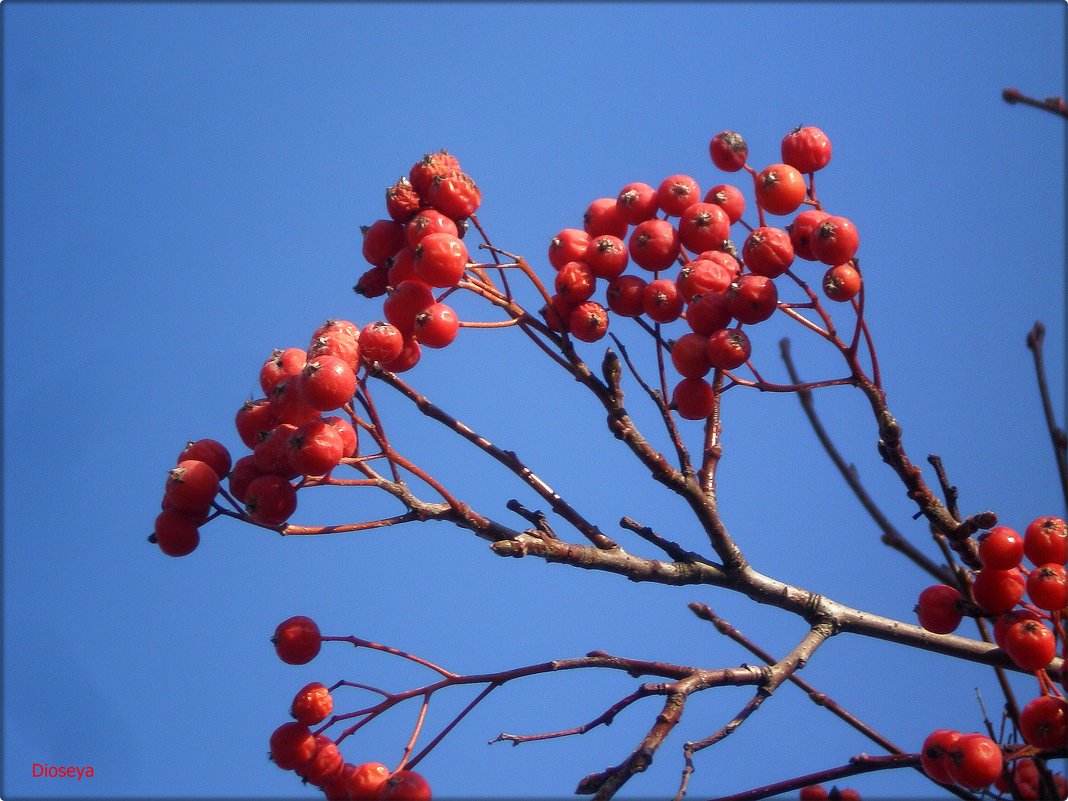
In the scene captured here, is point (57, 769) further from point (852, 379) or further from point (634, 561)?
point (852, 379)

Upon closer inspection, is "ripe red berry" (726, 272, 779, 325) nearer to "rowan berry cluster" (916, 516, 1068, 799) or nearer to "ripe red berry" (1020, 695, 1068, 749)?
"rowan berry cluster" (916, 516, 1068, 799)

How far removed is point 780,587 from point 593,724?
26.6 inches

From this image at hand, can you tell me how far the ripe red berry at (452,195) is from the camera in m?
2.73

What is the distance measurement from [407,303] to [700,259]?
89 centimetres

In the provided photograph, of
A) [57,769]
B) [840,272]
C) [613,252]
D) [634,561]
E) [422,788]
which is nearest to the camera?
[422,788]

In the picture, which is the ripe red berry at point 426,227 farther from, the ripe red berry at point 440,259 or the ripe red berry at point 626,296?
the ripe red berry at point 626,296

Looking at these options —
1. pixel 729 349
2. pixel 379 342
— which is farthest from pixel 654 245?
pixel 379 342

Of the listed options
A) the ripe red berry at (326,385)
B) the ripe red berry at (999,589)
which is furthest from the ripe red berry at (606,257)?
the ripe red berry at (999,589)

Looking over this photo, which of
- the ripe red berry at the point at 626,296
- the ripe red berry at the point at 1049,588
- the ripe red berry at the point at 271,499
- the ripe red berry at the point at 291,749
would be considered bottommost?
the ripe red berry at the point at 1049,588

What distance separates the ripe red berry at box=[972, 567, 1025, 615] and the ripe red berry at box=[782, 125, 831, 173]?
140 centimetres

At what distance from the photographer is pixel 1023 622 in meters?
2.47

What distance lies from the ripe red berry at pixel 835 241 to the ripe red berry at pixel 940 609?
1.04 m

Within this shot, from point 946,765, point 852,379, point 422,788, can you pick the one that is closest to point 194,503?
point 422,788

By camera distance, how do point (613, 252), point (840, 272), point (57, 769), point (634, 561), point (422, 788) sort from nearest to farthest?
point (422, 788) → point (634, 561) → point (840, 272) → point (613, 252) → point (57, 769)
